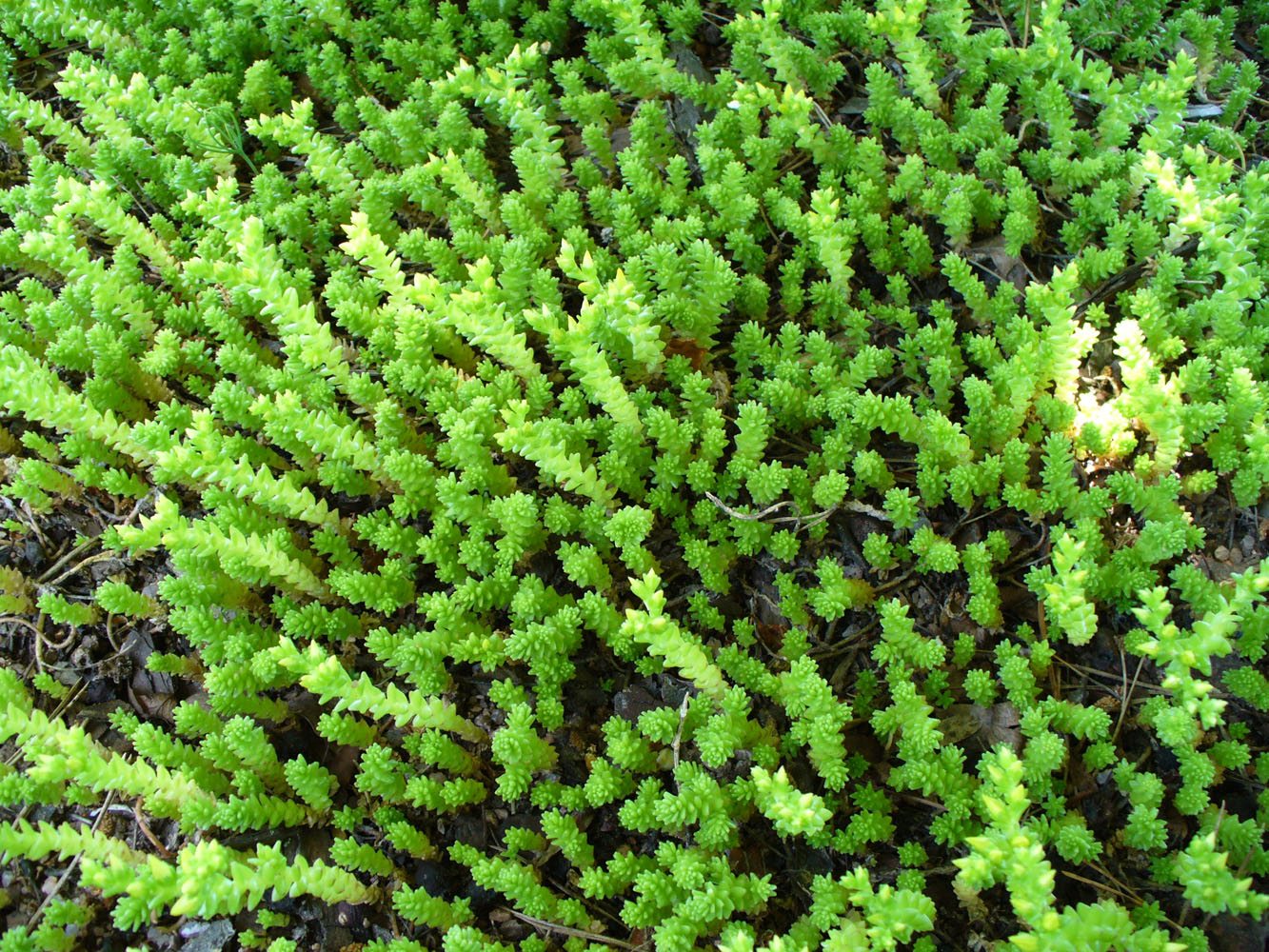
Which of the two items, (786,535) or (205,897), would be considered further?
(786,535)

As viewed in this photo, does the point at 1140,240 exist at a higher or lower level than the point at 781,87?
lower

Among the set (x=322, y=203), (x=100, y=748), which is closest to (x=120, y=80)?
(x=322, y=203)

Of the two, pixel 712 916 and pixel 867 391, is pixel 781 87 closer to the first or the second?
pixel 867 391

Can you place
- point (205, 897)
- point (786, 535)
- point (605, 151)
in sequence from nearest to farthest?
point (205, 897) → point (786, 535) → point (605, 151)

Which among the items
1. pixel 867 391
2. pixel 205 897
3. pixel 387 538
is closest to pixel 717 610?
pixel 867 391

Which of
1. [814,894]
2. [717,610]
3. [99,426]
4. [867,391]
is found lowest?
[814,894]

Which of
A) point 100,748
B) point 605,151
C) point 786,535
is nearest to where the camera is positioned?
point 100,748

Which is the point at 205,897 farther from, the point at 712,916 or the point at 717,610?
the point at 717,610
